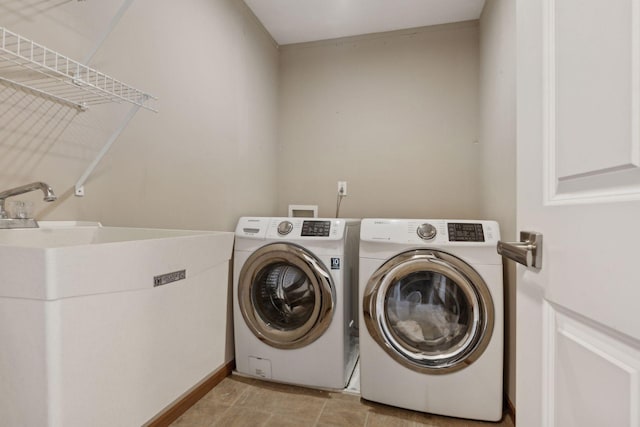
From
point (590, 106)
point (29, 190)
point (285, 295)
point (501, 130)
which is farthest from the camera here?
point (285, 295)

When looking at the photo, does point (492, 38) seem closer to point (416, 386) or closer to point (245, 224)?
point (245, 224)

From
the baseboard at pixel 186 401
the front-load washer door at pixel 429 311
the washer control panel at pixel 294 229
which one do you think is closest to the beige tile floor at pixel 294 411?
the baseboard at pixel 186 401

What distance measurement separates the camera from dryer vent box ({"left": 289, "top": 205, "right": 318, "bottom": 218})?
2701 millimetres

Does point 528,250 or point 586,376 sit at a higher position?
point 528,250

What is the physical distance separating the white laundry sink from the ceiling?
2129 mm

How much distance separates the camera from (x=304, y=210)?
273 cm

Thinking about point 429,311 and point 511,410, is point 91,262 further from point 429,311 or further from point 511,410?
point 511,410

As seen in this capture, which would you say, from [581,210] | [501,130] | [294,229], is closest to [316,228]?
[294,229]

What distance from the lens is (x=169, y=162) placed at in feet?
5.13

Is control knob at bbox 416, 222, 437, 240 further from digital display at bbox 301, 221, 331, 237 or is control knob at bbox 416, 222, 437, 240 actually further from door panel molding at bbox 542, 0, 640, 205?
door panel molding at bbox 542, 0, 640, 205

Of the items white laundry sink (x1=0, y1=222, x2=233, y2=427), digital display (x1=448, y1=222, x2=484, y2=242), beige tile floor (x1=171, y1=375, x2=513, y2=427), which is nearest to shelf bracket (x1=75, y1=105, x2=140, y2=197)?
white laundry sink (x1=0, y1=222, x2=233, y2=427)

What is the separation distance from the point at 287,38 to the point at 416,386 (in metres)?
2.73

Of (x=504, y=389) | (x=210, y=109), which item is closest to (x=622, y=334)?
(x=504, y=389)

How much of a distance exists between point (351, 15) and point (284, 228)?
1.72 m
